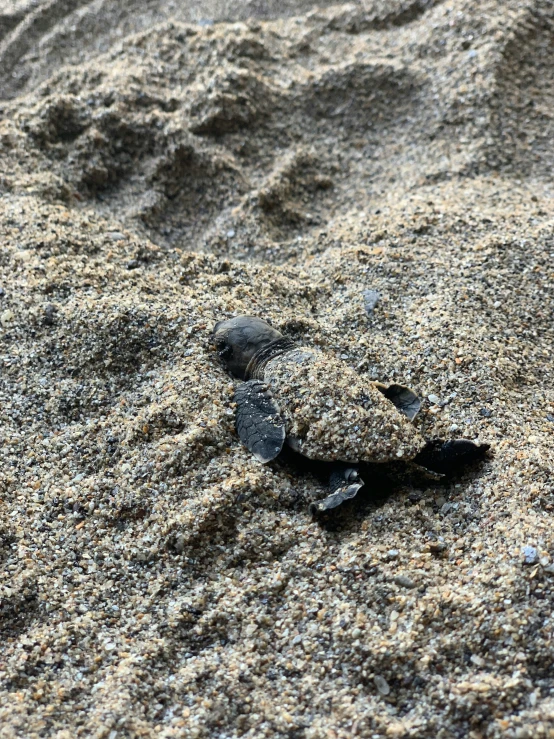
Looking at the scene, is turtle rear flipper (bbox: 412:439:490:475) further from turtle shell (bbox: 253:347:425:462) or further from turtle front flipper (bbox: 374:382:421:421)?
turtle front flipper (bbox: 374:382:421:421)

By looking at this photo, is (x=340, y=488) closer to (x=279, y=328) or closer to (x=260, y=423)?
(x=260, y=423)

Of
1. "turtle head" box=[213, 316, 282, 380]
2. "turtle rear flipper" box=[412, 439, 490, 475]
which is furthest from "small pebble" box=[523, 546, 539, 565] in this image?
"turtle head" box=[213, 316, 282, 380]

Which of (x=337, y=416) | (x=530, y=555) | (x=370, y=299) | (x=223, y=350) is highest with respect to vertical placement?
(x=223, y=350)

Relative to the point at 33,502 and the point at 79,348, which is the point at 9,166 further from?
the point at 33,502

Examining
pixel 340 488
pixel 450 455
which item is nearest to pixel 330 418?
pixel 340 488

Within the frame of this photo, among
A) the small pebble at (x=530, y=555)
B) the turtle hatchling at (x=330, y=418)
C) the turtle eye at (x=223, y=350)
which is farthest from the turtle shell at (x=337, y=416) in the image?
the small pebble at (x=530, y=555)

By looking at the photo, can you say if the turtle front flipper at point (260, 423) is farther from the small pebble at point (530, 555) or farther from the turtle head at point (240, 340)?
the small pebble at point (530, 555)
